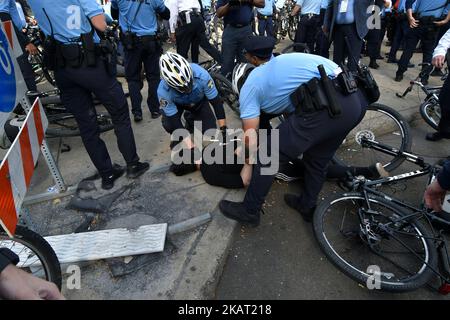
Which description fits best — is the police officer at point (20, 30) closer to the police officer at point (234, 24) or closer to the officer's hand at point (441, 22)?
the police officer at point (234, 24)

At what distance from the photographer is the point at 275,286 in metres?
2.23

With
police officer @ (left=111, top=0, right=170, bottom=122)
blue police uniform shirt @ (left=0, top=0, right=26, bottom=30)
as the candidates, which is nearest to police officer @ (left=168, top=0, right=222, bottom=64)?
police officer @ (left=111, top=0, right=170, bottom=122)

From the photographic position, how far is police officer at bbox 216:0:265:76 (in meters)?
4.42

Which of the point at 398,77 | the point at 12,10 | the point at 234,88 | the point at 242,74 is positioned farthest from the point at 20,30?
the point at 398,77

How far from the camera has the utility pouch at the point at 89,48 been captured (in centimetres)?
256

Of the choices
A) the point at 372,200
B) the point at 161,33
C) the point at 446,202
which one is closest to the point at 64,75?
the point at 161,33

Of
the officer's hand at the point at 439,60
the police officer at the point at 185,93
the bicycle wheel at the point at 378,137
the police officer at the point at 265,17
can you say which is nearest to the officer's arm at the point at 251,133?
the police officer at the point at 185,93

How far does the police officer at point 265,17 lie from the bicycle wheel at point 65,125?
4511 millimetres

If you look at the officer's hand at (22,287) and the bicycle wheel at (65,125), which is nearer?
the officer's hand at (22,287)

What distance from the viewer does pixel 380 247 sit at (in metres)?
2.45

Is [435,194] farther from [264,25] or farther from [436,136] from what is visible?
[264,25]

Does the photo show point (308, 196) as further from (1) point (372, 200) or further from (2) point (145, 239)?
(2) point (145, 239)

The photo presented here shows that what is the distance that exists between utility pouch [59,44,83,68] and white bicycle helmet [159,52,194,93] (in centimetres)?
74

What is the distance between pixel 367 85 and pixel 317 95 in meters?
0.61
